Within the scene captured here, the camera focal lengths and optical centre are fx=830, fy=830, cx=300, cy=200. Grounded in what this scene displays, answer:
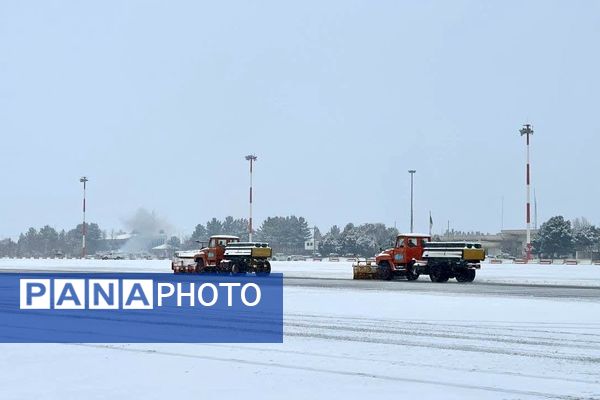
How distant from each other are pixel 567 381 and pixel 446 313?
11.3 metres

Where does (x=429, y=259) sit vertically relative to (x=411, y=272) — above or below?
above

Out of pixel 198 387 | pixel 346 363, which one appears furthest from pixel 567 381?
pixel 198 387

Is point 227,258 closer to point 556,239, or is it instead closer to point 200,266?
point 200,266

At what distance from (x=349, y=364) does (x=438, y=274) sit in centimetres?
2833

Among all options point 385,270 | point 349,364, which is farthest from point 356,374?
point 385,270

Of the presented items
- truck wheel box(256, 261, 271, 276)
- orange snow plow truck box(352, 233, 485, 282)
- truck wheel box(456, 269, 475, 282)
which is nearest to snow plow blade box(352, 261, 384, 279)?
orange snow plow truck box(352, 233, 485, 282)

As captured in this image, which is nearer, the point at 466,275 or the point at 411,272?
the point at 466,275

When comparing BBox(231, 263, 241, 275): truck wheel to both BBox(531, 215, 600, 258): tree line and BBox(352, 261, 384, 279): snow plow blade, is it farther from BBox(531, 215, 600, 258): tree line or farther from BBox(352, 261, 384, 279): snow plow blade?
BBox(531, 215, 600, 258): tree line

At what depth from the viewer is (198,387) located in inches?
447

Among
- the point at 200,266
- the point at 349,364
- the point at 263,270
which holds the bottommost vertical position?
the point at 263,270

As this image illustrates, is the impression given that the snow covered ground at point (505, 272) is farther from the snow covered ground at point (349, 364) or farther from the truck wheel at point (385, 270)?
the snow covered ground at point (349, 364)

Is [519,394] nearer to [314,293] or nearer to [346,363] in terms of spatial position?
[346,363]

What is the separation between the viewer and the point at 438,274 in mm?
41281

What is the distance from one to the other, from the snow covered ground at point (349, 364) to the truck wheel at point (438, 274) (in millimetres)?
19224
